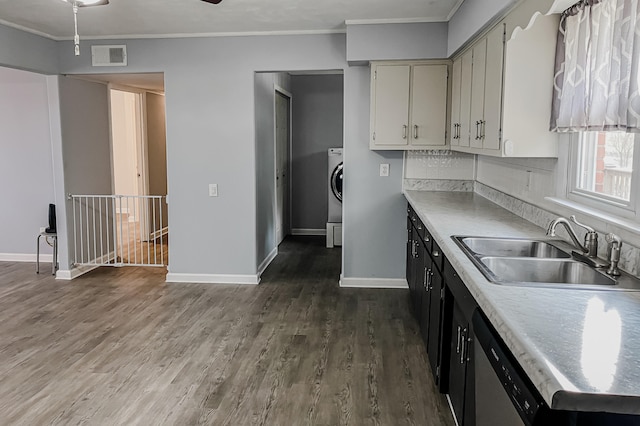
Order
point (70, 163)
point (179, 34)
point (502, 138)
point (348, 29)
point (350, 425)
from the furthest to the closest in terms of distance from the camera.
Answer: point (70, 163) < point (179, 34) < point (348, 29) < point (502, 138) < point (350, 425)

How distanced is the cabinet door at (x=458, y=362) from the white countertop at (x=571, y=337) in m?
0.29

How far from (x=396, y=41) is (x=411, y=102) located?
539 millimetres

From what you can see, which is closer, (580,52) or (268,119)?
(580,52)

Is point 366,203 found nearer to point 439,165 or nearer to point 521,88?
point 439,165

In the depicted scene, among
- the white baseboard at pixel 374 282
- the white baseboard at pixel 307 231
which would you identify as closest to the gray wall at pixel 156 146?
the white baseboard at pixel 307 231

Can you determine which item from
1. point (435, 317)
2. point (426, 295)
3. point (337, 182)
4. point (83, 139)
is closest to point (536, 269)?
point (435, 317)

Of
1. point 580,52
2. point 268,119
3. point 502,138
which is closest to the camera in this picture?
point 580,52

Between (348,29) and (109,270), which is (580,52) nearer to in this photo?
(348,29)

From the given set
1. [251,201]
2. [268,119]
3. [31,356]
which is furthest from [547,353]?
[268,119]

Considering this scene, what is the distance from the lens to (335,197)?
7.12m

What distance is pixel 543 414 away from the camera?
3.97ft

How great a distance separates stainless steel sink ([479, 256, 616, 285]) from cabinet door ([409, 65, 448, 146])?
2.38 m

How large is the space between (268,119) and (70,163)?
2192mm

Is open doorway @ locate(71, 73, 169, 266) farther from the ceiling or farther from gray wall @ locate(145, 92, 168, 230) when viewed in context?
the ceiling
